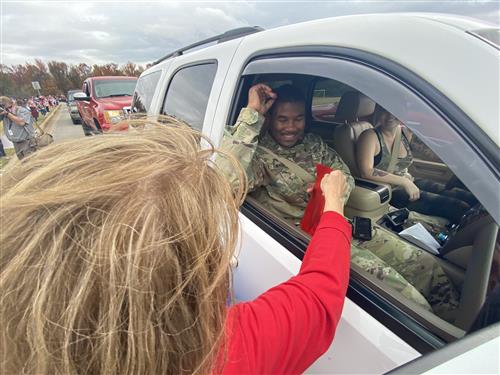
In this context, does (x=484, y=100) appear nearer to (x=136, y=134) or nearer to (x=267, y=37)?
(x=136, y=134)

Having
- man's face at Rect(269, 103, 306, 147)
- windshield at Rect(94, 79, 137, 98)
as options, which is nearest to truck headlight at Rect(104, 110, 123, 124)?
windshield at Rect(94, 79, 137, 98)

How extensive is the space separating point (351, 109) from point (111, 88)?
878 centimetres

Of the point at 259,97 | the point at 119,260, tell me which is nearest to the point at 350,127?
the point at 259,97

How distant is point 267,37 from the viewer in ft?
5.05

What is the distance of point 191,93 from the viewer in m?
2.32

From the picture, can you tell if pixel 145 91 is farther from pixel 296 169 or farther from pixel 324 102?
pixel 296 169

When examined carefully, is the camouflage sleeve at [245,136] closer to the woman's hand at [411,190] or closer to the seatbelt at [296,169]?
the seatbelt at [296,169]

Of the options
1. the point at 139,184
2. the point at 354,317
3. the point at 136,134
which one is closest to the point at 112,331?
the point at 139,184

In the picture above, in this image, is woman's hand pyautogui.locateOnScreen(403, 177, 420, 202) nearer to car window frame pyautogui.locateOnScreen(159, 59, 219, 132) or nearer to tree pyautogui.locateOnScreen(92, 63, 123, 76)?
car window frame pyautogui.locateOnScreen(159, 59, 219, 132)

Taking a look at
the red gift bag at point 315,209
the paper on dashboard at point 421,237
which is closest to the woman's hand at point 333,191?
the red gift bag at point 315,209

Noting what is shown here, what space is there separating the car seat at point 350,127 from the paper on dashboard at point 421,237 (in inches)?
20.2

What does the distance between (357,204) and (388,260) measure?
1.34 ft

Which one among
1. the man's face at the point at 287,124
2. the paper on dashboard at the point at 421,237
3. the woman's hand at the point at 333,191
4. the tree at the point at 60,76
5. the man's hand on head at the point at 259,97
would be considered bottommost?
the tree at the point at 60,76

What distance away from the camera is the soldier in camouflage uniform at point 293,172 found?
1.32m
